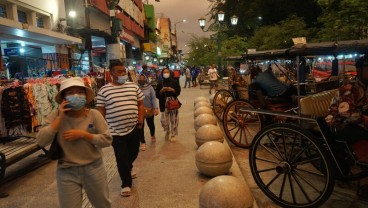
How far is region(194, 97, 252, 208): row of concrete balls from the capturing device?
3979mm

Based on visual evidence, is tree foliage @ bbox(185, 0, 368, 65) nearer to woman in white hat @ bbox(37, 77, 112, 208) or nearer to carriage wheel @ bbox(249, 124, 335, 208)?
carriage wheel @ bbox(249, 124, 335, 208)

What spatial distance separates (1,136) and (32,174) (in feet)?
3.41

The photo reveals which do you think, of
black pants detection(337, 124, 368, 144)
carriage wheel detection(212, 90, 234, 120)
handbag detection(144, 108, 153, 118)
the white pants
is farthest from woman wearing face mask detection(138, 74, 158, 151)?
black pants detection(337, 124, 368, 144)

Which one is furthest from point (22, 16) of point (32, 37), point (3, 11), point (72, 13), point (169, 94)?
point (169, 94)

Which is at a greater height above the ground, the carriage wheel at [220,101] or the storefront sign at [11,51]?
the storefront sign at [11,51]

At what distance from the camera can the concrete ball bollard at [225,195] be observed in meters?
3.95

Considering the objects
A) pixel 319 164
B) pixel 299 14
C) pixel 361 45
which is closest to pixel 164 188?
pixel 319 164

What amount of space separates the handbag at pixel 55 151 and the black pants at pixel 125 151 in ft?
6.03

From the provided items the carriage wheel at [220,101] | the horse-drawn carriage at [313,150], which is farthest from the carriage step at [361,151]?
the carriage wheel at [220,101]

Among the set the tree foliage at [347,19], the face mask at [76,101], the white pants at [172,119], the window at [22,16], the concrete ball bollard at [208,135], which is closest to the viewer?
the face mask at [76,101]

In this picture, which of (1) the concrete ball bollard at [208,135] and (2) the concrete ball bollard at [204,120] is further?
(2) the concrete ball bollard at [204,120]

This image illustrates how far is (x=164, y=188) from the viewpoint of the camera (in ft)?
18.2

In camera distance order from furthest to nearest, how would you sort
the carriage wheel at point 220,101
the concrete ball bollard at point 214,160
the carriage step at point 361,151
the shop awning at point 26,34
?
the carriage wheel at point 220,101 < the shop awning at point 26,34 < the concrete ball bollard at point 214,160 < the carriage step at point 361,151

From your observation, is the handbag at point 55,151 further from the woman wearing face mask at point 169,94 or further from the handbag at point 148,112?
the woman wearing face mask at point 169,94
